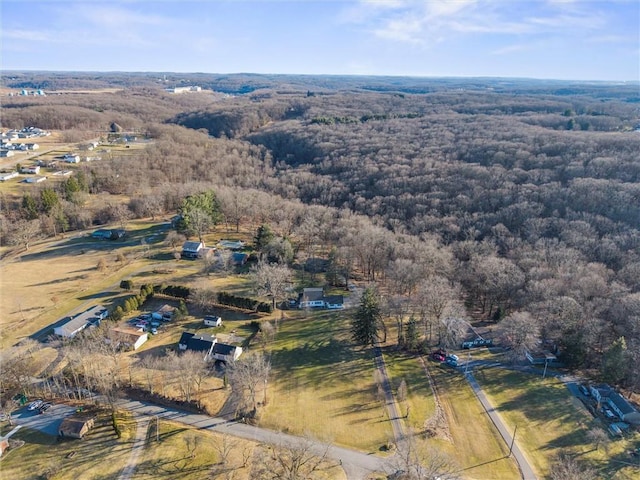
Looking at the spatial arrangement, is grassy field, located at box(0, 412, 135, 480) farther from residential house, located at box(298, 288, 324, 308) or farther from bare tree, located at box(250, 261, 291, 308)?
residential house, located at box(298, 288, 324, 308)

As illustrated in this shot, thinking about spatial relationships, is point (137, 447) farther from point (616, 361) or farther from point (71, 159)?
point (71, 159)

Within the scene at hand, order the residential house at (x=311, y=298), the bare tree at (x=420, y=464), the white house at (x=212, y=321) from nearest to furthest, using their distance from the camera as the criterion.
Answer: the bare tree at (x=420, y=464)
the white house at (x=212, y=321)
the residential house at (x=311, y=298)

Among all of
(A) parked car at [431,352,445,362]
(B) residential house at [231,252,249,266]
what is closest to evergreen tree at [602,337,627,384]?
(A) parked car at [431,352,445,362]

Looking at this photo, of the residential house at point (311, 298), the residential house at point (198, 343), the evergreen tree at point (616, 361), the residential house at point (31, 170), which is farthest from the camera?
the residential house at point (31, 170)

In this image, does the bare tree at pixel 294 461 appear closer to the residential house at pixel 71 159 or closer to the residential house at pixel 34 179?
the residential house at pixel 34 179

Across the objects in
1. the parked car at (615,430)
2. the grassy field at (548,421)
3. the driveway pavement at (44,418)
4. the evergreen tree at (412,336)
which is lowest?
the driveway pavement at (44,418)

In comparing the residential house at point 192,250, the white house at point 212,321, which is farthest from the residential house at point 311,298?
the residential house at point 192,250

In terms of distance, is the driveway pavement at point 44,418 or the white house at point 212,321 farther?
the white house at point 212,321
